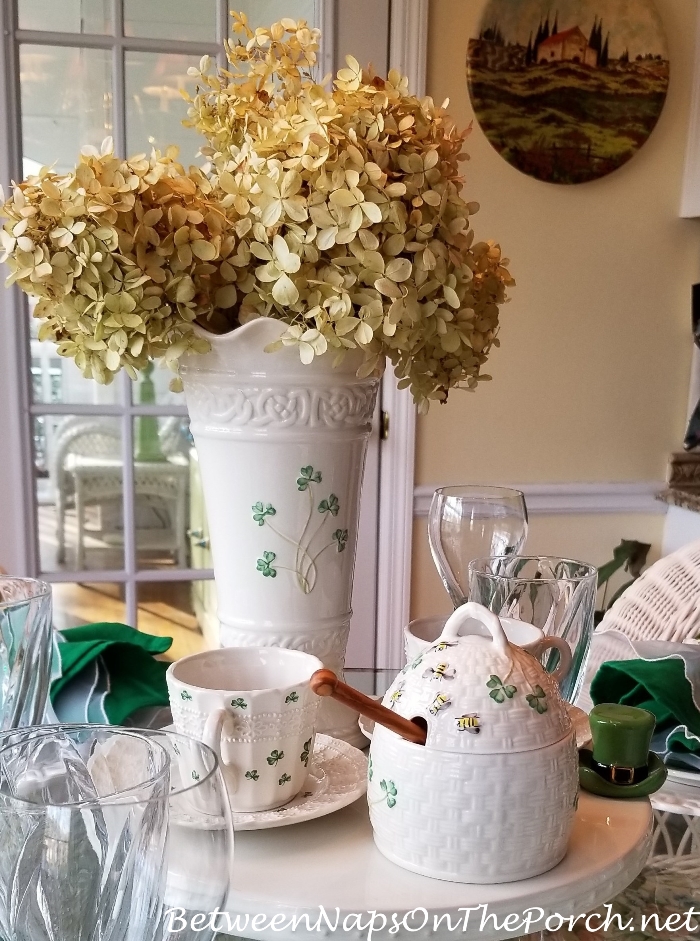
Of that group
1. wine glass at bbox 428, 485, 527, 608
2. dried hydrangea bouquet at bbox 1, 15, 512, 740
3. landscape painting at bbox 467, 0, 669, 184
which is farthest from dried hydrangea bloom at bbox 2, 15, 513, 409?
landscape painting at bbox 467, 0, 669, 184

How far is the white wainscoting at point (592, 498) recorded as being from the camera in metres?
2.38

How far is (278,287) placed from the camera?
688 mm

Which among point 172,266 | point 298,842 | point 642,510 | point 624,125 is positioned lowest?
point 642,510

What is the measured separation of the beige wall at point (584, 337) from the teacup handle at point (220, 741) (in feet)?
5.67

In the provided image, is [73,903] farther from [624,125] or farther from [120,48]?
[624,125]

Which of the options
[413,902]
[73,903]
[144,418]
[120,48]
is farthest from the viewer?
[144,418]

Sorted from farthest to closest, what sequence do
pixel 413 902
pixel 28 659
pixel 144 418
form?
pixel 144 418, pixel 28 659, pixel 413 902

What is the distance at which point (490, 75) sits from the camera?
2.17 metres

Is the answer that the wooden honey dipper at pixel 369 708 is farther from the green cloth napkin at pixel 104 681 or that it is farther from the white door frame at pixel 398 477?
the white door frame at pixel 398 477

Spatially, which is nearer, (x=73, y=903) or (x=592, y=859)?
(x=73, y=903)

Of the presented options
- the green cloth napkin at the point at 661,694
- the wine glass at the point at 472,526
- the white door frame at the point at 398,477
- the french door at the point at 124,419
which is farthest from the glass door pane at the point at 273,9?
the green cloth napkin at the point at 661,694

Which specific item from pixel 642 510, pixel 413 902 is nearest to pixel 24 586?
pixel 413 902

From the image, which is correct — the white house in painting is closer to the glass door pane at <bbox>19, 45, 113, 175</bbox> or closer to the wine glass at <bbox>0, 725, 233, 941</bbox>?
the glass door pane at <bbox>19, 45, 113, 175</bbox>

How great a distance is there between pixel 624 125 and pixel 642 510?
971 millimetres
